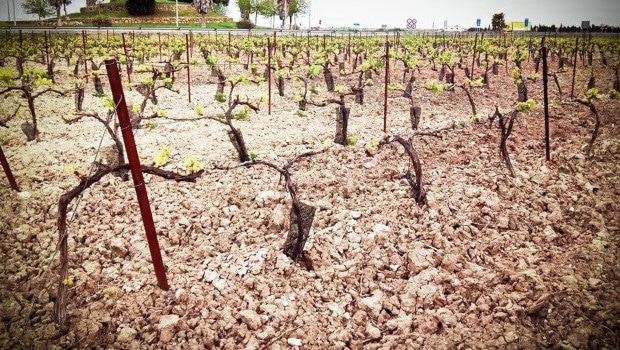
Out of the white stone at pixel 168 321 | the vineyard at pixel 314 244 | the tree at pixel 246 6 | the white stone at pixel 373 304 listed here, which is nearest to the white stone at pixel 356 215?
the vineyard at pixel 314 244

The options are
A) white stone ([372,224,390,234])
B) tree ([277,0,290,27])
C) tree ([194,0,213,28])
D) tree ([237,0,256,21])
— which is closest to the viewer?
Result: white stone ([372,224,390,234])

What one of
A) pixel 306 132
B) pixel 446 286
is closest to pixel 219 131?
pixel 306 132

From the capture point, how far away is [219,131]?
7.84 m

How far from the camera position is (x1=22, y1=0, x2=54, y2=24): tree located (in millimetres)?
59394

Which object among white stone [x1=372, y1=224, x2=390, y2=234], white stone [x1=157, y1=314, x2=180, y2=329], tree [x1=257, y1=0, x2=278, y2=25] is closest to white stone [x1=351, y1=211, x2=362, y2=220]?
white stone [x1=372, y1=224, x2=390, y2=234]

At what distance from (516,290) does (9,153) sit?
874cm

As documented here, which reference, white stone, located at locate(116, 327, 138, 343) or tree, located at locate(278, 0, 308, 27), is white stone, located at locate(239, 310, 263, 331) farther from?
tree, located at locate(278, 0, 308, 27)

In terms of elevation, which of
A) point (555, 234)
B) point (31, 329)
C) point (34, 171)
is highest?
point (34, 171)

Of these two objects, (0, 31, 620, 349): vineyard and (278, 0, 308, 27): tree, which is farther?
(278, 0, 308, 27): tree

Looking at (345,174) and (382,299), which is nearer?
(382,299)

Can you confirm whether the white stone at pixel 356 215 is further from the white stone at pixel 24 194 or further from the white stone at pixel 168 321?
the white stone at pixel 24 194

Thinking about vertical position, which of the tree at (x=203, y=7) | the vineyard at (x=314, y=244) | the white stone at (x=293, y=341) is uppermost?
the tree at (x=203, y=7)

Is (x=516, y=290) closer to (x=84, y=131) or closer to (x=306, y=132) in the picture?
(x=306, y=132)

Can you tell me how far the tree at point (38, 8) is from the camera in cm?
5939
